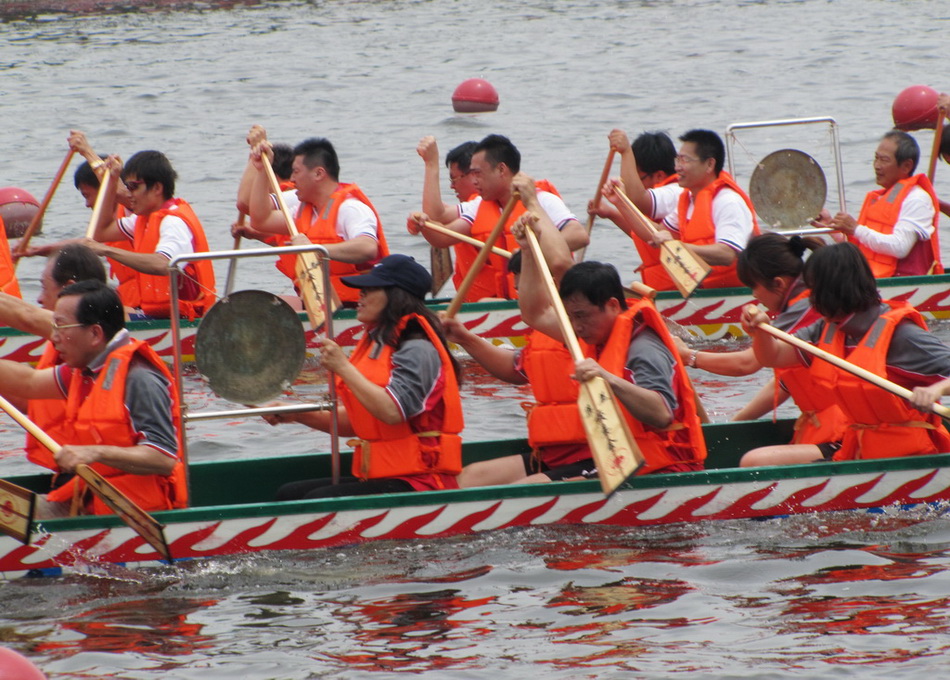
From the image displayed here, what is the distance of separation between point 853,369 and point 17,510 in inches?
144

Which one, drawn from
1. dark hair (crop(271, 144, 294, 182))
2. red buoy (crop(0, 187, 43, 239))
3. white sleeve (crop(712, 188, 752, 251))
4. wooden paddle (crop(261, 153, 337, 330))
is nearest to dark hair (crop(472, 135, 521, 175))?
white sleeve (crop(712, 188, 752, 251))

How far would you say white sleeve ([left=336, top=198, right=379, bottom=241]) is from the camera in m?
10.8

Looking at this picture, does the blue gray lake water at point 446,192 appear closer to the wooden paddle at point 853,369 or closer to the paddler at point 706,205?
the wooden paddle at point 853,369

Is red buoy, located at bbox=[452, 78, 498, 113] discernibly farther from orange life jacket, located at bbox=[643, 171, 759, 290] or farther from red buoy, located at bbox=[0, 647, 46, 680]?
red buoy, located at bbox=[0, 647, 46, 680]

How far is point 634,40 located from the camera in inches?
1125

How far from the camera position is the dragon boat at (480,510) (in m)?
6.70

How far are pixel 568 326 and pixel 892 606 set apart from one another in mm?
1848

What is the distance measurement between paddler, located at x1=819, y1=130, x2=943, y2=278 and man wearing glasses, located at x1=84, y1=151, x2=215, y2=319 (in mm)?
4515

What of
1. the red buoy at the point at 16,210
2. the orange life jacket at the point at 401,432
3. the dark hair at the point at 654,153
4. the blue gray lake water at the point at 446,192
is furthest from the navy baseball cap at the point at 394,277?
the red buoy at the point at 16,210

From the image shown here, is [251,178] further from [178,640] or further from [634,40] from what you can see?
[634,40]

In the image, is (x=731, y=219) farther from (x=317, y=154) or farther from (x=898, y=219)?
(x=317, y=154)

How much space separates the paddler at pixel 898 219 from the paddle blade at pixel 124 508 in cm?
614

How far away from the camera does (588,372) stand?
672 centimetres

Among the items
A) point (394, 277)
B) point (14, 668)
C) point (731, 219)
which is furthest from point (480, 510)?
point (731, 219)
